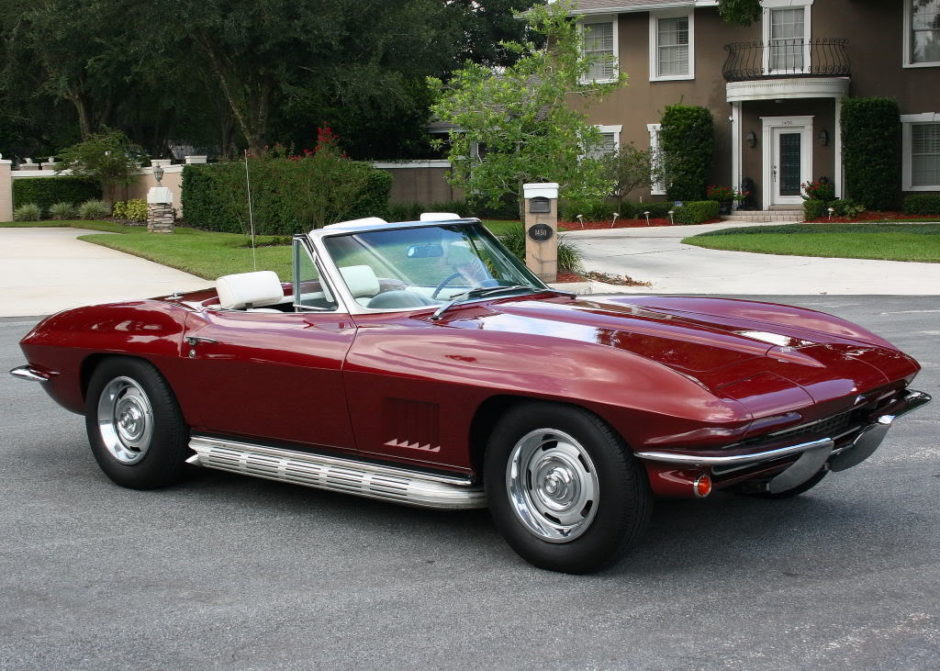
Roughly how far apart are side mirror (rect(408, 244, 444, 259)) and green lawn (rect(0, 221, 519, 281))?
1259 centimetres

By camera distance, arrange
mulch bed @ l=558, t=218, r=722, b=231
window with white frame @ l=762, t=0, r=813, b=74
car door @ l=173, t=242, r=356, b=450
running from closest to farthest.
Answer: car door @ l=173, t=242, r=356, b=450
mulch bed @ l=558, t=218, r=722, b=231
window with white frame @ l=762, t=0, r=813, b=74

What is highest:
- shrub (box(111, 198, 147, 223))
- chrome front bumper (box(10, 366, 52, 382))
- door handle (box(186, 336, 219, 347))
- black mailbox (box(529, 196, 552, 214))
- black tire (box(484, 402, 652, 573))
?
shrub (box(111, 198, 147, 223))

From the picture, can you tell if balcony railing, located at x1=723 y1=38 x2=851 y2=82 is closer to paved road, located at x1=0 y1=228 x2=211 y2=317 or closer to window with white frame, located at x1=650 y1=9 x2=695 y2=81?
window with white frame, located at x1=650 y1=9 x2=695 y2=81

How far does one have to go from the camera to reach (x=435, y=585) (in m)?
4.92

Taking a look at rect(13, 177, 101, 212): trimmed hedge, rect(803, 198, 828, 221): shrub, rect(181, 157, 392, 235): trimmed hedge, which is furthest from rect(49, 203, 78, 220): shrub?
rect(803, 198, 828, 221): shrub

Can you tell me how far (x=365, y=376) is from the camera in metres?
5.46

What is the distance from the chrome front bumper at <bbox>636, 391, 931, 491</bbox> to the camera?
4.54m

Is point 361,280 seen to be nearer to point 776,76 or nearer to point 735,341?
point 735,341

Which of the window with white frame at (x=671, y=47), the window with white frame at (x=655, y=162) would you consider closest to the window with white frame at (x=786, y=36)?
the window with white frame at (x=671, y=47)

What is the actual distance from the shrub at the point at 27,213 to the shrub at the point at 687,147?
20352mm

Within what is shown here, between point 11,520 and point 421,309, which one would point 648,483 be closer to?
point 421,309

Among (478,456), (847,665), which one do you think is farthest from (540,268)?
(847,665)

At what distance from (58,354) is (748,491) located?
151 inches

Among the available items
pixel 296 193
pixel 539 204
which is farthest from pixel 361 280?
pixel 296 193
